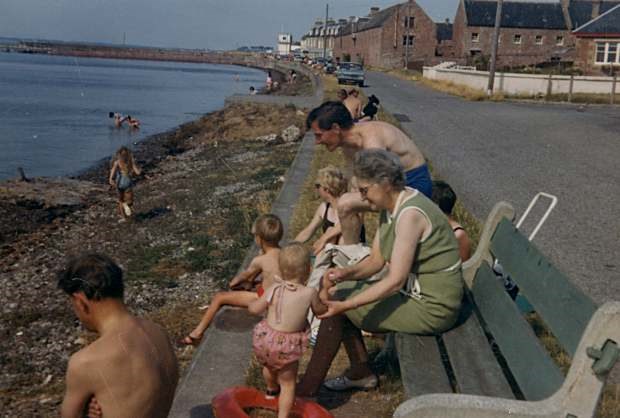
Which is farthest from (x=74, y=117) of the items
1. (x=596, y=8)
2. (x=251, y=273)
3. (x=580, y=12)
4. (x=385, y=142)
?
(x=580, y=12)

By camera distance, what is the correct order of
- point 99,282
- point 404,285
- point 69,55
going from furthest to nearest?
1. point 69,55
2. point 404,285
3. point 99,282

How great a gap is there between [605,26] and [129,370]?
51029 millimetres

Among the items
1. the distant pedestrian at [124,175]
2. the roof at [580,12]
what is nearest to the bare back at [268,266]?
the distant pedestrian at [124,175]

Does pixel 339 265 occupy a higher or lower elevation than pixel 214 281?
higher

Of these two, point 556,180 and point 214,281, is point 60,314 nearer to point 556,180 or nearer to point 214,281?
point 214,281

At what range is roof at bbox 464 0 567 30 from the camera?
7262cm

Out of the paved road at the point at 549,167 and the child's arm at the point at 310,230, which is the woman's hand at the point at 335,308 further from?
the paved road at the point at 549,167

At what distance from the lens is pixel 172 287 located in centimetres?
891

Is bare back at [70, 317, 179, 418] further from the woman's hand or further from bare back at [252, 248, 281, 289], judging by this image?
bare back at [252, 248, 281, 289]

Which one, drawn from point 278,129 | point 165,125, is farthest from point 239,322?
point 165,125

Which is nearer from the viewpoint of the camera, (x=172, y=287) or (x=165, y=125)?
(x=172, y=287)

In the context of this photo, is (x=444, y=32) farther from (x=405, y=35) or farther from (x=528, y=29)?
(x=528, y=29)

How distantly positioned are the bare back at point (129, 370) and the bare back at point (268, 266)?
2.08 metres

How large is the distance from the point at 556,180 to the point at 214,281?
7416 mm
